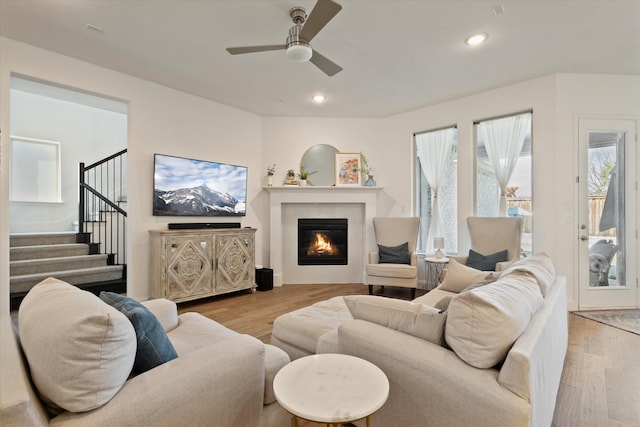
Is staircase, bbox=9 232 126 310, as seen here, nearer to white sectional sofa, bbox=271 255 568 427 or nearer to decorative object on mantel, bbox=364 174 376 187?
decorative object on mantel, bbox=364 174 376 187

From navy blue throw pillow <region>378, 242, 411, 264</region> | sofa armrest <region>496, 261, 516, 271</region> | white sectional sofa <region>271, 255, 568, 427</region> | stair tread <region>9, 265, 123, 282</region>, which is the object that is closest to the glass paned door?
sofa armrest <region>496, 261, 516, 271</region>

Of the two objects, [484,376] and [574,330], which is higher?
[484,376]

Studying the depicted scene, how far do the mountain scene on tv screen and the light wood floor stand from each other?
4.01ft

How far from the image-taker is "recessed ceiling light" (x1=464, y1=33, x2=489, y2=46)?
285cm

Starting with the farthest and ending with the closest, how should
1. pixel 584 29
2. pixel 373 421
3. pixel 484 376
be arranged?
1. pixel 584 29
2. pixel 373 421
3. pixel 484 376

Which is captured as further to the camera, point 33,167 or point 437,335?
point 33,167

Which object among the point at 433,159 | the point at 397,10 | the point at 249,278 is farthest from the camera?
the point at 433,159

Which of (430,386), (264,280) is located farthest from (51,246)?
(430,386)

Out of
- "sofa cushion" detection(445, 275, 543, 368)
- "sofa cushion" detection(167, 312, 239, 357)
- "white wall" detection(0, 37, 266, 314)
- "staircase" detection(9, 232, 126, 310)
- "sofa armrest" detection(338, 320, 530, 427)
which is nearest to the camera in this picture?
"sofa armrest" detection(338, 320, 530, 427)

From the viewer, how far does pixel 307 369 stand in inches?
49.6

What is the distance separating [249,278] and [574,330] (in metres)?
3.84

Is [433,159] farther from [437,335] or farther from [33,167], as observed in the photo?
[33,167]

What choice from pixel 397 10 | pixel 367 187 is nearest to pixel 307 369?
pixel 397 10

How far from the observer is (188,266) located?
152 inches
